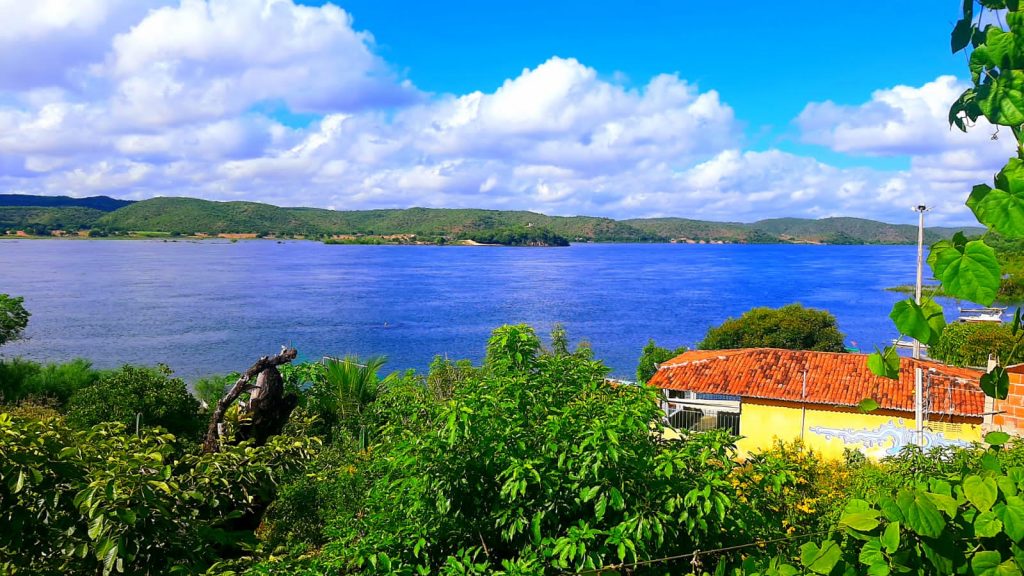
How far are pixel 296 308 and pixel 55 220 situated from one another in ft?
491

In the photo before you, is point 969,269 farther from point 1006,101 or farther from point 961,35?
point 961,35

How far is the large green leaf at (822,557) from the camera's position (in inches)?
63.7

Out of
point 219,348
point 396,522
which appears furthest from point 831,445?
point 219,348

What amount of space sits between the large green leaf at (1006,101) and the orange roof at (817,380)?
1730cm

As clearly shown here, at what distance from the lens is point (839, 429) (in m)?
18.0

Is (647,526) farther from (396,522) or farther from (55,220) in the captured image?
(55,220)

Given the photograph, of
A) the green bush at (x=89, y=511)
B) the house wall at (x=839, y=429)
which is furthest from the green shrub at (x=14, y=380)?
the house wall at (x=839, y=429)

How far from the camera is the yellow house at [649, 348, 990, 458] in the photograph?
17.3m

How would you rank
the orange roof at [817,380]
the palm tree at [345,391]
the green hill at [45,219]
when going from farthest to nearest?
the green hill at [45,219], the palm tree at [345,391], the orange roof at [817,380]

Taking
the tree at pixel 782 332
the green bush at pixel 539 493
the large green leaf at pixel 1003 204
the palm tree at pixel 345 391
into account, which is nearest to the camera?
the large green leaf at pixel 1003 204

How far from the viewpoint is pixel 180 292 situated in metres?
81.7

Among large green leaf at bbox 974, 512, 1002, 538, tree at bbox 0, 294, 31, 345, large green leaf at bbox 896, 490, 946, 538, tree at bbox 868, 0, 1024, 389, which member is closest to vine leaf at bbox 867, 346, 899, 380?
tree at bbox 868, 0, 1024, 389

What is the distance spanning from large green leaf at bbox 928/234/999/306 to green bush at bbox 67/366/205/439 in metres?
17.2

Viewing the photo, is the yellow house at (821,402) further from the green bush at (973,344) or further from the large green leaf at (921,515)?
the large green leaf at (921,515)
